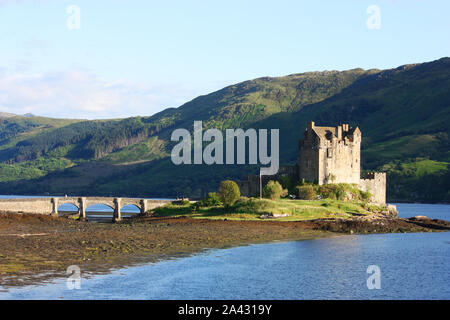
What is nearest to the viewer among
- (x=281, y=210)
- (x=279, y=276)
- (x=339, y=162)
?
(x=279, y=276)

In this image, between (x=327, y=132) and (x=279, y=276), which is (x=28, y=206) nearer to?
(x=327, y=132)

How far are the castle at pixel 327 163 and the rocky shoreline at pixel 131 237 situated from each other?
11571 millimetres

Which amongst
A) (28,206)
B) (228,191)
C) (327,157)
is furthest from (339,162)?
(28,206)

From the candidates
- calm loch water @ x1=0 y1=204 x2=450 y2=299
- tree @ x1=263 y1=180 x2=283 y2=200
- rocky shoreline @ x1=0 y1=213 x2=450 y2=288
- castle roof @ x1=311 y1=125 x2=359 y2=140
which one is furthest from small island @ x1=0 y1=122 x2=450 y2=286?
calm loch water @ x1=0 y1=204 x2=450 y2=299

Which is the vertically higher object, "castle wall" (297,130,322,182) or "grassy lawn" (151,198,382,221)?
"castle wall" (297,130,322,182)

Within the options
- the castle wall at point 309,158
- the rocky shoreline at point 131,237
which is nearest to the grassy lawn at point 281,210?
the rocky shoreline at point 131,237

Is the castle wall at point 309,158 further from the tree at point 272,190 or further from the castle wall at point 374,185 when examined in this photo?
the castle wall at point 374,185

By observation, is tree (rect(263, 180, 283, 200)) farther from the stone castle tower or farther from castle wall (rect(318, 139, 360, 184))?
castle wall (rect(318, 139, 360, 184))

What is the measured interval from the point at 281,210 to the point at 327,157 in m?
19.0

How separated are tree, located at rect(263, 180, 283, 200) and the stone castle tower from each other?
8831 mm

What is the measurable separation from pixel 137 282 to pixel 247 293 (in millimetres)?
9139

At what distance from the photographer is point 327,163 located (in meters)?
113

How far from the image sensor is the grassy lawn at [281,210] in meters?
99.1

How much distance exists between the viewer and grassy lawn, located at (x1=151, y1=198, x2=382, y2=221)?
9912cm
